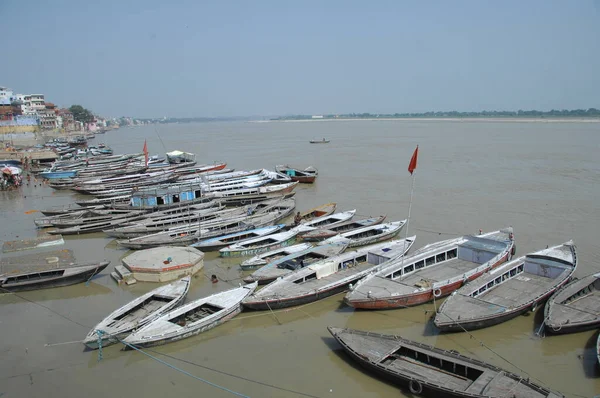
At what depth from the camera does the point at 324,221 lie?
2498cm

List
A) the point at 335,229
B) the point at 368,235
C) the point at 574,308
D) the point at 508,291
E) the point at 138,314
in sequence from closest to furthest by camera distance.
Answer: the point at 574,308
the point at 138,314
the point at 508,291
the point at 368,235
the point at 335,229

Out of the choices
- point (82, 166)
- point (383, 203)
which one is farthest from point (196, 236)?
point (82, 166)

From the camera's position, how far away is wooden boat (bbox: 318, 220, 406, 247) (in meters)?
21.4

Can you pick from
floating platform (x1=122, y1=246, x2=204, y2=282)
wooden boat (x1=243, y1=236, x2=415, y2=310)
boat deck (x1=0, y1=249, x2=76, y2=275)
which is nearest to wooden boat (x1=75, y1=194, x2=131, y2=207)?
boat deck (x1=0, y1=249, x2=76, y2=275)

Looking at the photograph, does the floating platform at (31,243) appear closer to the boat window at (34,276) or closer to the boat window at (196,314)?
the boat window at (34,276)

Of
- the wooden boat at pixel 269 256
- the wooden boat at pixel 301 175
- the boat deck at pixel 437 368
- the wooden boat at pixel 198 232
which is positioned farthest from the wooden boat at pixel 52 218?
the boat deck at pixel 437 368

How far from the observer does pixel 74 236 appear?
25.0m

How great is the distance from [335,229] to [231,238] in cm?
555

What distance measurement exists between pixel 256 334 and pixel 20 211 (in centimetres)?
2647

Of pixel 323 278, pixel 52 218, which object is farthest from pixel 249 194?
pixel 323 278

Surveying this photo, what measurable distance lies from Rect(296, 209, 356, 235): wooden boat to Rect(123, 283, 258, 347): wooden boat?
8.17m

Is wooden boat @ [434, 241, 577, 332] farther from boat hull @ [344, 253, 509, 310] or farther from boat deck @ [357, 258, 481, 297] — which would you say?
boat deck @ [357, 258, 481, 297]

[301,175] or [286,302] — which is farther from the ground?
[301,175]

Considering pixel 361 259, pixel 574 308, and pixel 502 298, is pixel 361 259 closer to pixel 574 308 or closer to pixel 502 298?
pixel 502 298
